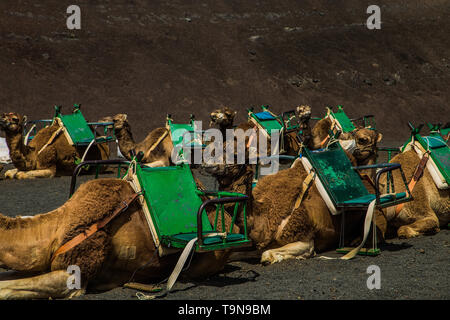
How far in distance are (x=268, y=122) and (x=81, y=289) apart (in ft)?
27.6

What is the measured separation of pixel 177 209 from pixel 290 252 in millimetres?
1424

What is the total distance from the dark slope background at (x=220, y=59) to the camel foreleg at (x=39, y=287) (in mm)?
22071

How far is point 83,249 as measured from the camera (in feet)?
15.6

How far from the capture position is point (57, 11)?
33312 mm

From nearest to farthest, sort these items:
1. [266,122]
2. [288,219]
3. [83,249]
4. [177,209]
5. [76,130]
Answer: [83,249], [177,209], [288,219], [266,122], [76,130]

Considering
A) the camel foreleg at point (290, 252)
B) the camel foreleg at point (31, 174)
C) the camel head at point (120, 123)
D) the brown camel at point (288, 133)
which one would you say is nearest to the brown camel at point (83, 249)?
the camel foreleg at point (290, 252)

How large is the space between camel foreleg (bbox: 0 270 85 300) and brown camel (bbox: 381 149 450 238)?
427 cm

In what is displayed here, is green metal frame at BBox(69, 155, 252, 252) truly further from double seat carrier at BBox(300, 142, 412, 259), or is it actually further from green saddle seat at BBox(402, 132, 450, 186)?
green saddle seat at BBox(402, 132, 450, 186)

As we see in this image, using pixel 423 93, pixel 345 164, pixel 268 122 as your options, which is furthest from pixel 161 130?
pixel 423 93

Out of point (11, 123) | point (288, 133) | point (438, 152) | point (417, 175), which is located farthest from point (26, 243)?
point (288, 133)

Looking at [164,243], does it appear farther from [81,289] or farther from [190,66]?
[190,66]

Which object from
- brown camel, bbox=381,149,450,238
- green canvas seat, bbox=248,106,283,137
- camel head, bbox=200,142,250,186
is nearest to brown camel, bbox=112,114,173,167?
green canvas seat, bbox=248,106,283,137

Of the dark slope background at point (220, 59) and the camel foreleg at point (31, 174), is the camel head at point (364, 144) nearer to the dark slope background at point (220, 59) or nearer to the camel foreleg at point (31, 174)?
the camel foreleg at point (31, 174)

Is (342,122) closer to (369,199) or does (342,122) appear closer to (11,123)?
(11,123)
